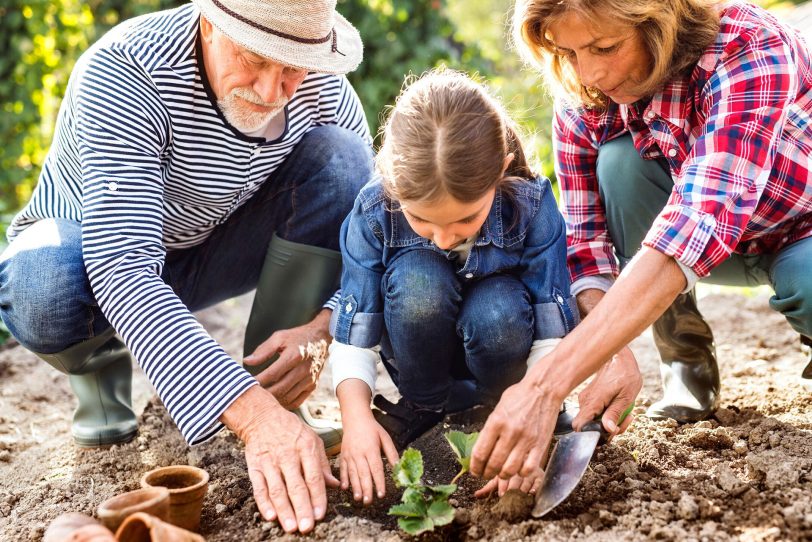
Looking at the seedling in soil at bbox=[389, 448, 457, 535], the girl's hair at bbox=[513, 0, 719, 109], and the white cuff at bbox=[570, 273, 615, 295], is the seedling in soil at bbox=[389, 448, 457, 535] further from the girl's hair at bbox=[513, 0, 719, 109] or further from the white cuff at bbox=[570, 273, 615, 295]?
the girl's hair at bbox=[513, 0, 719, 109]

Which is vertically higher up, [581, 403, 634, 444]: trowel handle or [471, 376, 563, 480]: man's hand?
[471, 376, 563, 480]: man's hand

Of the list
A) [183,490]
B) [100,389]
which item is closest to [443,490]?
[183,490]

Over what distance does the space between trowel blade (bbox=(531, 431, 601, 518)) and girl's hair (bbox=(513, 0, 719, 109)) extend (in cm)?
91

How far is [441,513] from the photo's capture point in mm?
1733

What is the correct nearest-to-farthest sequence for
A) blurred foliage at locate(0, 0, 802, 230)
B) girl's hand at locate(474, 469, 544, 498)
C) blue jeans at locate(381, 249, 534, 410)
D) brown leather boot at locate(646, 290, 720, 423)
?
girl's hand at locate(474, 469, 544, 498) → blue jeans at locate(381, 249, 534, 410) → brown leather boot at locate(646, 290, 720, 423) → blurred foliage at locate(0, 0, 802, 230)

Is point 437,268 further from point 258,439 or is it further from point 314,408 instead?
point 314,408

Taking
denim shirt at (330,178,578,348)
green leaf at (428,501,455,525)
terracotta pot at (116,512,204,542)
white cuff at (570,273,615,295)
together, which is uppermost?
denim shirt at (330,178,578,348)

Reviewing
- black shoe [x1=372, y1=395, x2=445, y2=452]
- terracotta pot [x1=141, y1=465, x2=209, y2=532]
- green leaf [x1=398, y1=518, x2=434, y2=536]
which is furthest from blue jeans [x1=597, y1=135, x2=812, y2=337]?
terracotta pot [x1=141, y1=465, x2=209, y2=532]

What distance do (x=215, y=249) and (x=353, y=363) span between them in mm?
804

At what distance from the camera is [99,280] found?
6.71 feet

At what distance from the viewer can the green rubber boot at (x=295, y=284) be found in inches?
101

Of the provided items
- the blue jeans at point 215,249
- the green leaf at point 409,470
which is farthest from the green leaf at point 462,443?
the blue jeans at point 215,249

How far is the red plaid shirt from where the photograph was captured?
1799 millimetres

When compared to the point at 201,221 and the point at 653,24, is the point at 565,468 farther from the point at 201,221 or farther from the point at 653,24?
the point at 201,221
